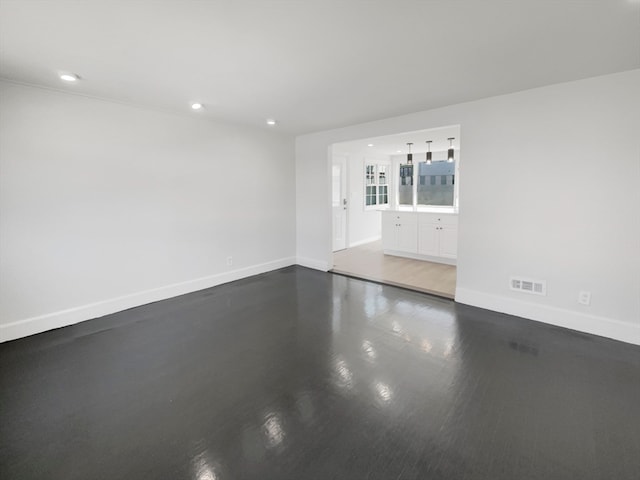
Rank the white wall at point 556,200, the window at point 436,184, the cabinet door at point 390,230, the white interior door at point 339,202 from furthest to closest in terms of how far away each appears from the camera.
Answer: the window at point 436,184 < the white interior door at point 339,202 < the cabinet door at point 390,230 < the white wall at point 556,200

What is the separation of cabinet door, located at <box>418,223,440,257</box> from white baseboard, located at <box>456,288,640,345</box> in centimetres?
213

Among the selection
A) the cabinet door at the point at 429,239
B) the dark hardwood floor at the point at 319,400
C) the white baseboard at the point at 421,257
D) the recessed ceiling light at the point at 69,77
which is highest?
the recessed ceiling light at the point at 69,77

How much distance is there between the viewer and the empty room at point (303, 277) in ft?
5.79

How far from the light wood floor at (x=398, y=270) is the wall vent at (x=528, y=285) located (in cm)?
78

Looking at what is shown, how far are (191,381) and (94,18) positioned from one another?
2.48 m

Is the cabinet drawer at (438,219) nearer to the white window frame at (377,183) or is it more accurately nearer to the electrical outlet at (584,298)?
the white window frame at (377,183)

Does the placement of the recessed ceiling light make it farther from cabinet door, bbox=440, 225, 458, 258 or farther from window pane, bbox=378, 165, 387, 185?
window pane, bbox=378, 165, 387, 185

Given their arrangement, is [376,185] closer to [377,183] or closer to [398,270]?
[377,183]

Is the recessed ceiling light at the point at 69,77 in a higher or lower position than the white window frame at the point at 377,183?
higher

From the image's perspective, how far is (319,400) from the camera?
6.88 feet

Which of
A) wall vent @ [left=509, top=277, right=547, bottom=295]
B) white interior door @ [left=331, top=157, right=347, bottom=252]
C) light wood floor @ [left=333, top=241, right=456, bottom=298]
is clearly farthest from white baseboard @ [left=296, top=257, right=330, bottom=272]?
wall vent @ [left=509, top=277, right=547, bottom=295]

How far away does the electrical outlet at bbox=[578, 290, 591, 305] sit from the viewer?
3061 millimetres

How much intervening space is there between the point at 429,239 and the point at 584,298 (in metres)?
3.05

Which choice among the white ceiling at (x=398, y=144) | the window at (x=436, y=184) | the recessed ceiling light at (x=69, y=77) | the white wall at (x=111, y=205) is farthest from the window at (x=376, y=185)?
the recessed ceiling light at (x=69, y=77)
